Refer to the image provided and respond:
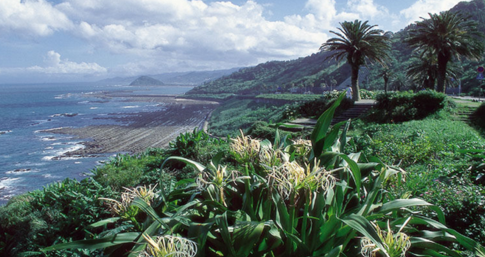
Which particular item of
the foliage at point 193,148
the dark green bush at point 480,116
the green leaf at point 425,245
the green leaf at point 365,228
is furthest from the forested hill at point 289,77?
the green leaf at point 365,228

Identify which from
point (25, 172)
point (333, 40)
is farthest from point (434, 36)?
point (25, 172)

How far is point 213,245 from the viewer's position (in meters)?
2.38

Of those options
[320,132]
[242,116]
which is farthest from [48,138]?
[320,132]

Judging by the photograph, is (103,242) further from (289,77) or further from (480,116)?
(289,77)

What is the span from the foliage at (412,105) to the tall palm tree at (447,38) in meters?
7.21

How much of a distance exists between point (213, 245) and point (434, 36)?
85.7 ft

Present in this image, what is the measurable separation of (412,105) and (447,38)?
9.31m

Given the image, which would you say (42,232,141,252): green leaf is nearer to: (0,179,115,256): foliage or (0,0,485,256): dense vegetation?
(0,0,485,256): dense vegetation

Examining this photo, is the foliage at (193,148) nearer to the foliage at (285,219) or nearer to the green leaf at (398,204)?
the foliage at (285,219)

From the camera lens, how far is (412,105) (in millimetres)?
17047

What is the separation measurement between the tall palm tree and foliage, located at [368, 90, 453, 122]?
7209mm

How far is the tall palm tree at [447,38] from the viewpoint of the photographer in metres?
22.8

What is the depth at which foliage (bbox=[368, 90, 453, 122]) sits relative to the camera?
16500 millimetres

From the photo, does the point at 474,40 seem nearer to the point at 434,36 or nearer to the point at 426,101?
the point at 434,36
